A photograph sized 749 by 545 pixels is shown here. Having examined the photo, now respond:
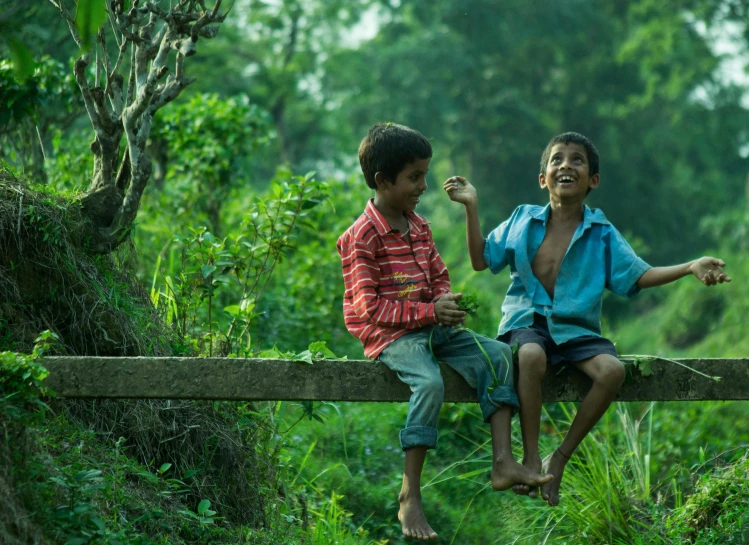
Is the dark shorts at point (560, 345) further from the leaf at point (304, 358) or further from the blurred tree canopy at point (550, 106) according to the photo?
the blurred tree canopy at point (550, 106)

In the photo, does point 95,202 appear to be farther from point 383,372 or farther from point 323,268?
point 323,268

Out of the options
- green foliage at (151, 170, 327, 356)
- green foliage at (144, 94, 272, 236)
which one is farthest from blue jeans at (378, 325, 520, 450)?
green foliage at (144, 94, 272, 236)

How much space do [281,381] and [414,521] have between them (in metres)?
0.71

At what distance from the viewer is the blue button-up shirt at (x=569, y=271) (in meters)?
3.84

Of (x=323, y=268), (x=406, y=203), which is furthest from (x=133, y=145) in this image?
(x=323, y=268)

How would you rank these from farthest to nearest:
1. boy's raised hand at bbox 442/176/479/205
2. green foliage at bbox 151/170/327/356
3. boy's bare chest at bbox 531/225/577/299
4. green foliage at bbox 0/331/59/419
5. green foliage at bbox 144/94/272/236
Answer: green foliage at bbox 144/94/272/236 → green foliage at bbox 151/170/327/356 → boy's bare chest at bbox 531/225/577/299 → boy's raised hand at bbox 442/176/479/205 → green foliage at bbox 0/331/59/419

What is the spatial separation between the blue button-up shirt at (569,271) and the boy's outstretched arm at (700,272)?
121mm

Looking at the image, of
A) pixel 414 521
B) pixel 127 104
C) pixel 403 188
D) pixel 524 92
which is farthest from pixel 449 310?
pixel 524 92

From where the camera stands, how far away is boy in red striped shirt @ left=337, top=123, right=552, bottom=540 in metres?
3.45

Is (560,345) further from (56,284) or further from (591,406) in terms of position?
(56,284)

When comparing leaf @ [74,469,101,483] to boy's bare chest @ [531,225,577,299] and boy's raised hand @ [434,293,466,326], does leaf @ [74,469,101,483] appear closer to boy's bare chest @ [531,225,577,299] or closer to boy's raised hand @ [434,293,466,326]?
boy's raised hand @ [434,293,466,326]

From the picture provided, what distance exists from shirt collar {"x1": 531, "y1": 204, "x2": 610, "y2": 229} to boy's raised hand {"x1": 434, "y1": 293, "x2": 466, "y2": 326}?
73cm

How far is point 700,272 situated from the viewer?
3506 millimetres

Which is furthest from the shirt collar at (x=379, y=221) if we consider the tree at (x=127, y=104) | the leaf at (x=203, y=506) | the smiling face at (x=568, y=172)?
the leaf at (x=203, y=506)
